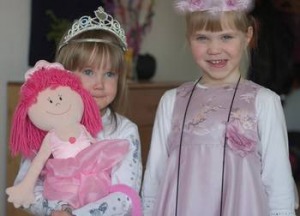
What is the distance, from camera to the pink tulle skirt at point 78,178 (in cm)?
125

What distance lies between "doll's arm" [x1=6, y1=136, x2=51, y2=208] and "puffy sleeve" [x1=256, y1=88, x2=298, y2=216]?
1.77ft

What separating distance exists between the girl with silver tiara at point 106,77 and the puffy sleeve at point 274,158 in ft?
1.05

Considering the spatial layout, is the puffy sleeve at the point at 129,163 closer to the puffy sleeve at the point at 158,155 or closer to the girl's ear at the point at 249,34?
the puffy sleeve at the point at 158,155

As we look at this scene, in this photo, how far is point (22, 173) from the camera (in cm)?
136

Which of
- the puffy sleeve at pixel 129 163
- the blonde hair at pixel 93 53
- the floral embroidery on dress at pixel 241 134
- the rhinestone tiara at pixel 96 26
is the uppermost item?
the rhinestone tiara at pixel 96 26

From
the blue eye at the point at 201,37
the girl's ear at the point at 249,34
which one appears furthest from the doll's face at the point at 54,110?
the girl's ear at the point at 249,34

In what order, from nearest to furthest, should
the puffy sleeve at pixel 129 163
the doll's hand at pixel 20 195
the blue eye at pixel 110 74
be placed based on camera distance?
the doll's hand at pixel 20 195 → the puffy sleeve at pixel 129 163 → the blue eye at pixel 110 74

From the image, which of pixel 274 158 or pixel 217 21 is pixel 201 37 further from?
pixel 274 158

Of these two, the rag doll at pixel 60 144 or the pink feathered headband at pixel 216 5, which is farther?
the pink feathered headband at pixel 216 5

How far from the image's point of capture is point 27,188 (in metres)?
1.23

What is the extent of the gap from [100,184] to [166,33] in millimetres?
2493

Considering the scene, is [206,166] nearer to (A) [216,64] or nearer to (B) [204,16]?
(A) [216,64]

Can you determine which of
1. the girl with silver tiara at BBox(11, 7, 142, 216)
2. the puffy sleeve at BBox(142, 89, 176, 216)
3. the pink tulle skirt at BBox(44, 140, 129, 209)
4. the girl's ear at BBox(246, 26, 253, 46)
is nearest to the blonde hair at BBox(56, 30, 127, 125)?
the girl with silver tiara at BBox(11, 7, 142, 216)

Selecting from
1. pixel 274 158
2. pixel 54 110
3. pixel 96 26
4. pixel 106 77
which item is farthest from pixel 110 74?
pixel 274 158
